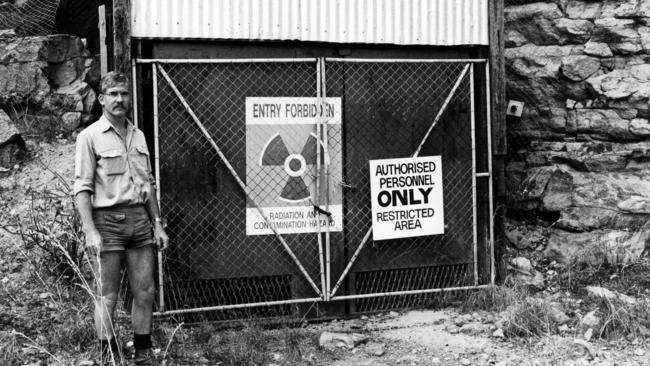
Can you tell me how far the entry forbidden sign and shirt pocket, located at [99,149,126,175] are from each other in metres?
2.79

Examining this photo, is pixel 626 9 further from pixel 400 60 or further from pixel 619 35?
pixel 400 60

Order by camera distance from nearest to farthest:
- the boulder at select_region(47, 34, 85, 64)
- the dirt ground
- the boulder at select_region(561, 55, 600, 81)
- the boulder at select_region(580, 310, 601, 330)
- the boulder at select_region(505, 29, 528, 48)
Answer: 1. the dirt ground
2. the boulder at select_region(580, 310, 601, 330)
3. the boulder at select_region(561, 55, 600, 81)
4. the boulder at select_region(505, 29, 528, 48)
5. the boulder at select_region(47, 34, 85, 64)

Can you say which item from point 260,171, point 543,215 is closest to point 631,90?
point 543,215

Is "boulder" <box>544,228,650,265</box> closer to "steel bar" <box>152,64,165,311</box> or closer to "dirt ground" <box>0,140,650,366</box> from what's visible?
"dirt ground" <box>0,140,650,366</box>

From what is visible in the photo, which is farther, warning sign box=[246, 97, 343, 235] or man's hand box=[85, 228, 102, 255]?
warning sign box=[246, 97, 343, 235]

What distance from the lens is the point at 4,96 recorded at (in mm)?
10430

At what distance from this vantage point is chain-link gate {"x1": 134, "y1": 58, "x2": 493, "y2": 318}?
22.9 feet

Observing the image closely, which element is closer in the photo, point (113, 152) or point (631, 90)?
point (113, 152)

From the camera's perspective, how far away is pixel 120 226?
548 cm

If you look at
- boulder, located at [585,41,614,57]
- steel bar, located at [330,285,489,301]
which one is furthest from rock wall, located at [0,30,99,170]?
boulder, located at [585,41,614,57]

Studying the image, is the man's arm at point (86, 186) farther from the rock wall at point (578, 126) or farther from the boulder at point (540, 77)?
the boulder at point (540, 77)

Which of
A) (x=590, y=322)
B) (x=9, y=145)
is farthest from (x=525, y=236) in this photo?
(x=9, y=145)

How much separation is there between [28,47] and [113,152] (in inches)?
237

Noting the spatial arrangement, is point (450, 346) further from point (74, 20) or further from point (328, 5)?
point (74, 20)
